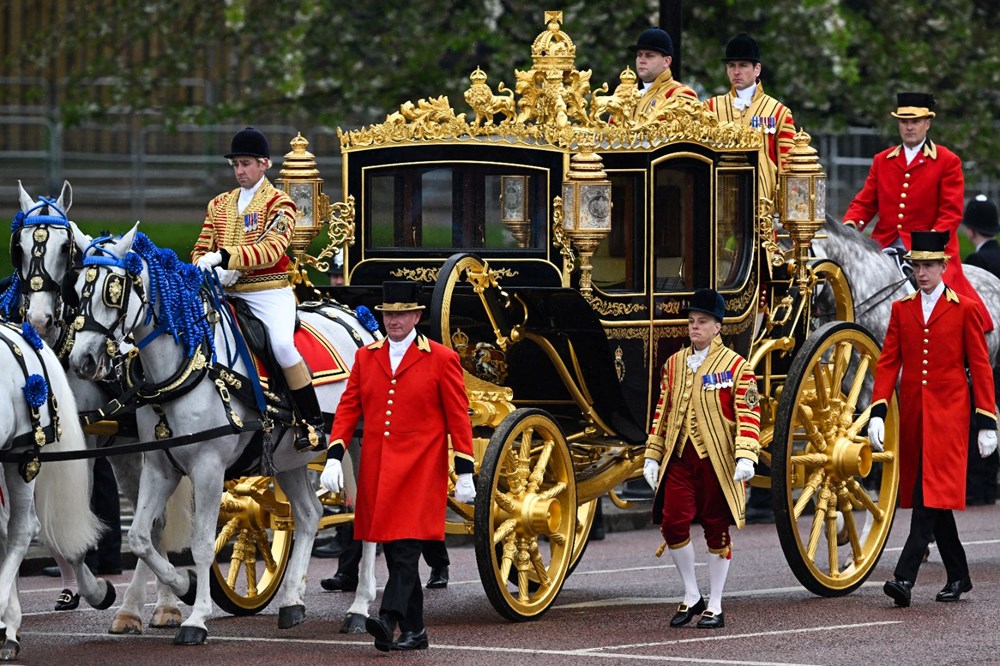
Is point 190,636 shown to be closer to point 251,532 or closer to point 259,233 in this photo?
point 251,532

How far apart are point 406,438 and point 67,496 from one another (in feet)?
5.51

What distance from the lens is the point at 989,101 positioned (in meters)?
22.0

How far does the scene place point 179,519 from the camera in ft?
34.7

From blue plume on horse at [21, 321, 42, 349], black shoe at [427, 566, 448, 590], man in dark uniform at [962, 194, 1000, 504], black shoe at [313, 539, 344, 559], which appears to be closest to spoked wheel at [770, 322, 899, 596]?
black shoe at [427, 566, 448, 590]

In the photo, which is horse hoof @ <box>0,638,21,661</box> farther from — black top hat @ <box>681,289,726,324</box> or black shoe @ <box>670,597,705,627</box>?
black top hat @ <box>681,289,726,324</box>

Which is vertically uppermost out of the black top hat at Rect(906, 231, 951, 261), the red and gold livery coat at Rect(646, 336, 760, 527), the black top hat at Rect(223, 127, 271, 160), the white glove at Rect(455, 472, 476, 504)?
the black top hat at Rect(223, 127, 271, 160)

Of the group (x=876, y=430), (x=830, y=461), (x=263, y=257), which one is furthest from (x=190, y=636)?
(x=830, y=461)

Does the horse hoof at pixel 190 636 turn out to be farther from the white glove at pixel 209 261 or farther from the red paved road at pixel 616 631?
the white glove at pixel 209 261

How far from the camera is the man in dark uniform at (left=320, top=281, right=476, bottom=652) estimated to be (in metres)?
9.55

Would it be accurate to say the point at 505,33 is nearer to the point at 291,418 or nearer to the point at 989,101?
the point at 989,101

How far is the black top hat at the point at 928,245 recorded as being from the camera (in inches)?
435

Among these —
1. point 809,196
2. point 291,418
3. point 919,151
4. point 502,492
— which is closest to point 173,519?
point 291,418

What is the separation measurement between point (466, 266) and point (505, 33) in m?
10.5

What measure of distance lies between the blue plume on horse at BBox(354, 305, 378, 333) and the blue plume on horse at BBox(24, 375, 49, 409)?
1985mm
